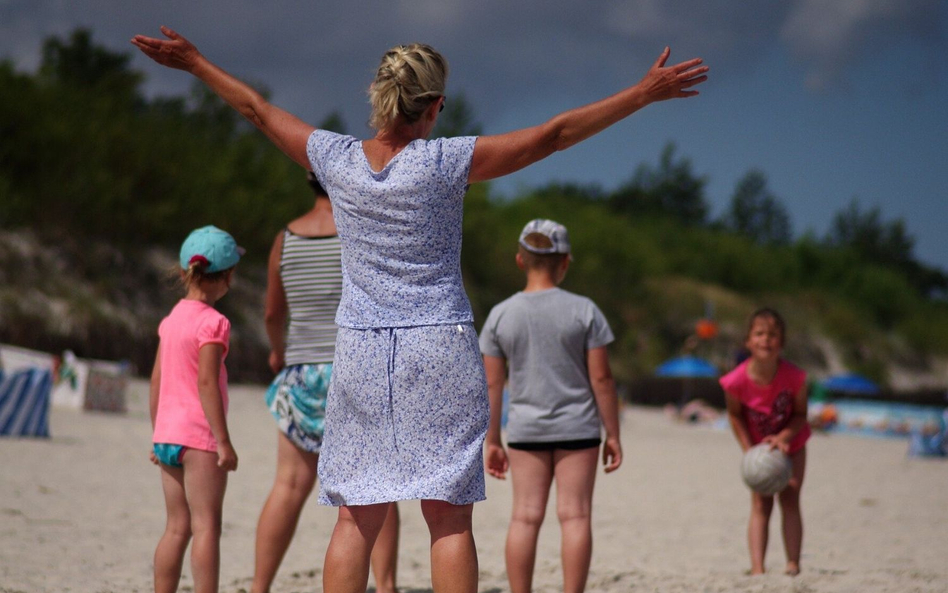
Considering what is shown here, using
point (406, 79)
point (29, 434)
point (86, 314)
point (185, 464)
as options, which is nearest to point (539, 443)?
point (185, 464)

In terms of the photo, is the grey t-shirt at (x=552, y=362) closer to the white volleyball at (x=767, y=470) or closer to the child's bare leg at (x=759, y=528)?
the white volleyball at (x=767, y=470)

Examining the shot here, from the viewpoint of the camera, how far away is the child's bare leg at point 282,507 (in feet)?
13.5

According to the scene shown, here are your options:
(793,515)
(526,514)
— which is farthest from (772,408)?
(526,514)

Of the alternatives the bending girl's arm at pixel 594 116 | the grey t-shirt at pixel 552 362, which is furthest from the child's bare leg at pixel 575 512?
the bending girl's arm at pixel 594 116

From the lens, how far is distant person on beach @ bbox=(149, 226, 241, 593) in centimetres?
350

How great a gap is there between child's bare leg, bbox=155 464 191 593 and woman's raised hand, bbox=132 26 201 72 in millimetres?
1382

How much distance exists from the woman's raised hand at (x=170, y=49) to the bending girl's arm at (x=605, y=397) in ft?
6.26

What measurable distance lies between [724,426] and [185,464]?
862 inches

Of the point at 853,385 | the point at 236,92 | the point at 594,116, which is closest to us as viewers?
the point at 594,116

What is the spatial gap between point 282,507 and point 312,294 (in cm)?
85

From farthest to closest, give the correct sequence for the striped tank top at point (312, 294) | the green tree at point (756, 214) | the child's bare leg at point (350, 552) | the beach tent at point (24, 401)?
the green tree at point (756, 214), the beach tent at point (24, 401), the striped tank top at point (312, 294), the child's bare leg at point (350, 552)

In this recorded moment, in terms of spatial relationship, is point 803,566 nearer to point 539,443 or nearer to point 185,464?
point 539,443

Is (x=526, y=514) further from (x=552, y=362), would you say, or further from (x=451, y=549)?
(x=451, y=549)

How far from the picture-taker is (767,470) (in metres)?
4.92
